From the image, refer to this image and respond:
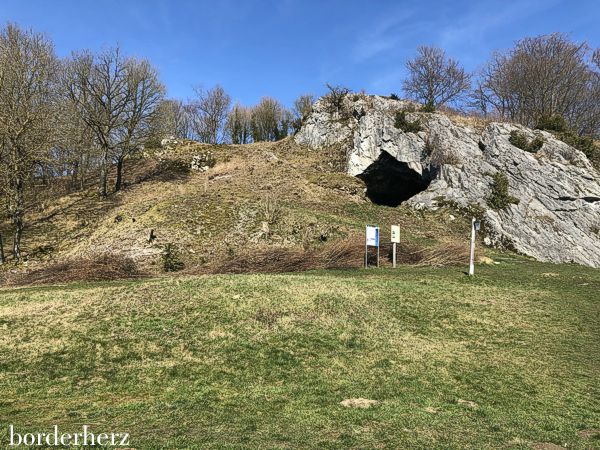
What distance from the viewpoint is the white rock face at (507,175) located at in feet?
81.6

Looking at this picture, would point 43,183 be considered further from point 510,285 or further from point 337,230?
point 510,285

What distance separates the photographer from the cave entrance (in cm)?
3153

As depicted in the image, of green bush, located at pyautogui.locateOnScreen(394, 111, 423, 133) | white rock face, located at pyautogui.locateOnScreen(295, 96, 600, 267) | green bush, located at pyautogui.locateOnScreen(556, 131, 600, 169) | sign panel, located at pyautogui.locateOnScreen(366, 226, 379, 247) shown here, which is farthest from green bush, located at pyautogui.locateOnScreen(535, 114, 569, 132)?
sign panel, located at pyautogui.locateOnScreen(366, 226, 379, 247)

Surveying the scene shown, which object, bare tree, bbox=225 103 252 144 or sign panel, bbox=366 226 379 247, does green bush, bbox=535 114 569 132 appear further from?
bare tree, bbox=225 103 252 144

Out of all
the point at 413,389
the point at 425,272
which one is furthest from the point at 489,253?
the point at 413,389

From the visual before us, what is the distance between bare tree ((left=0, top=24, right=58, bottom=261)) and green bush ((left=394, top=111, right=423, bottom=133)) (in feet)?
77.8

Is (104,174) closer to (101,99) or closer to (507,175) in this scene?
(101,99)

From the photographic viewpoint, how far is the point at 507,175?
2878 cm

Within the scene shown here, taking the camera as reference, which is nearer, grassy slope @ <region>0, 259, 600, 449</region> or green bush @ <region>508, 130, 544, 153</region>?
grassy slope @ <region>0, 259, 600, 449</region>

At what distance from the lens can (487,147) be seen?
3092cm

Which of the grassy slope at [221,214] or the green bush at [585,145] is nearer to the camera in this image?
the grassy slope at [221,214]

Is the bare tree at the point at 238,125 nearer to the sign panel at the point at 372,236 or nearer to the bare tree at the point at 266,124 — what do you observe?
the bare tree at the point at 266,124

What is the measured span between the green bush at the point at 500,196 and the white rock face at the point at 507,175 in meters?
0.31

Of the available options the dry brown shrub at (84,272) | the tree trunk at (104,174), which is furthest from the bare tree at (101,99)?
the dry brown shrub at (84,272)
